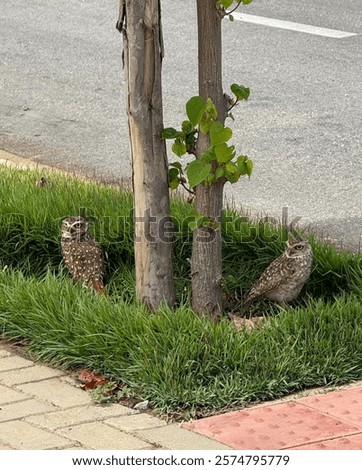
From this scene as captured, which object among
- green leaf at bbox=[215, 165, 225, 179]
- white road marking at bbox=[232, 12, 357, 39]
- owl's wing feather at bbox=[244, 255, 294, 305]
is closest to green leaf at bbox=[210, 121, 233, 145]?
green leaf at bbox=[215, 165, 225, 179]

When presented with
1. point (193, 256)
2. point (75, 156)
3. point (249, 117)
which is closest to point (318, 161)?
point (249, 117)

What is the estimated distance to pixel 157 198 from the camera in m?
5.66

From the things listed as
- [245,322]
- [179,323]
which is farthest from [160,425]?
[245,322]

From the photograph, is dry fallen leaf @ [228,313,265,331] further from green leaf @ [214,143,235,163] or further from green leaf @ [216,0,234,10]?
green leaf @ [216,0,234,10]

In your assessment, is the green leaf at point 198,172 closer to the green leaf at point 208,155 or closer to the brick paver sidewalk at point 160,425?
the green leaf at point 208,155

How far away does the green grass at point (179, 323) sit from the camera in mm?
5117

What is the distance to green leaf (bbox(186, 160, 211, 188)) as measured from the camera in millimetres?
5383

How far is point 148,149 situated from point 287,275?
889 mm

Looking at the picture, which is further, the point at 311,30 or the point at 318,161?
the point at 311,30

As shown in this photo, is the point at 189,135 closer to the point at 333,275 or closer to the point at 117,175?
the point at 333,275

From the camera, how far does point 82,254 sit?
20.0ft

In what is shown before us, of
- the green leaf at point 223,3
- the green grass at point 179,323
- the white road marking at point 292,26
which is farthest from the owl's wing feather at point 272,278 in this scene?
the white road marking at point 292,26

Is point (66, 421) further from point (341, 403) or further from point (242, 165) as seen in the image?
point (242, 165)

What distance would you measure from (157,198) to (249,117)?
13.3 feet
